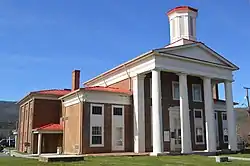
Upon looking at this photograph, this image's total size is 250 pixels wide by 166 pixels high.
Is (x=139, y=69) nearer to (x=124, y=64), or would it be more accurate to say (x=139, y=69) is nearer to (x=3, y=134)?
(x=124, y=64)

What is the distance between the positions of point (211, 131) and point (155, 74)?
8.73 metres

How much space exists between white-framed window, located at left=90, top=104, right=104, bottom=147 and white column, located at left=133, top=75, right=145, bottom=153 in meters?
3.32

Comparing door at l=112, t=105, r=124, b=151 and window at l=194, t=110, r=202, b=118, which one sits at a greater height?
window at l=194, t=110, r=202, b=118

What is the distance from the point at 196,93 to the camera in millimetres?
36750

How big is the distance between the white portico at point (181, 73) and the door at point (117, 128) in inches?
53.2

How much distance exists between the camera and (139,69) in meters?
32.1

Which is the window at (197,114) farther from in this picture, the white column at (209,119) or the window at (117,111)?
the window at (117,111)

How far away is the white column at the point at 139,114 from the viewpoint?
31453mm

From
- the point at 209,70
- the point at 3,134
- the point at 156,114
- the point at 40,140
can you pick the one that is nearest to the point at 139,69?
the point at 156,114

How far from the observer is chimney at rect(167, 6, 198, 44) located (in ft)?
121

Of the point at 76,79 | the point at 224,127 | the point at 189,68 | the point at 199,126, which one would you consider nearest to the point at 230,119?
the point at 199,126

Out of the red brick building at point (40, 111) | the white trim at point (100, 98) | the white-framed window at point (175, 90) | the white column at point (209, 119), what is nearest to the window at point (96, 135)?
the white trim at point (100, 98)

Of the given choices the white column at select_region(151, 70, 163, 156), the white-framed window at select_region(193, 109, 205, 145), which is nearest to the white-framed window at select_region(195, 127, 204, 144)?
the white-framed window at select_region(193, 109, 205, 145)

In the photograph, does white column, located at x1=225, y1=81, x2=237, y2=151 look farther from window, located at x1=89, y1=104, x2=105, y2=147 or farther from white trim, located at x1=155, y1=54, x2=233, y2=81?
window, located at x1=89, y1=104, x2=105, y2=147
